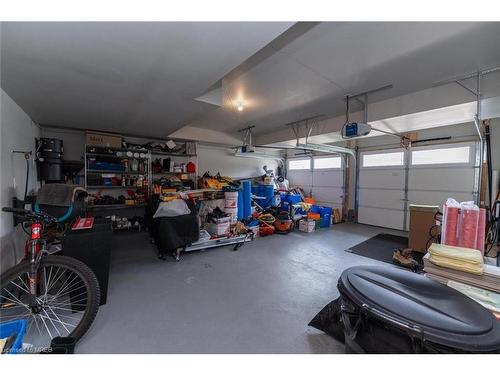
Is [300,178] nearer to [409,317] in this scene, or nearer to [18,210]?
[409,317]

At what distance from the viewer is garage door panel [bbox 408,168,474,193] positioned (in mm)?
4648

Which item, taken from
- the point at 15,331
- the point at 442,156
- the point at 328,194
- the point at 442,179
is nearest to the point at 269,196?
the point at 328,194

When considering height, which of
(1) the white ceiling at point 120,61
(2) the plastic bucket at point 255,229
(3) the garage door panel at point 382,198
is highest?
(1) the white ceiling at point 120,61

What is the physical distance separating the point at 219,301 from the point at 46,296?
1437mm

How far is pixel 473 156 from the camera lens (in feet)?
14.9

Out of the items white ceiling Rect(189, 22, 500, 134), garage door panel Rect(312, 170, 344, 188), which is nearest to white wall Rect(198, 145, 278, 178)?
garage door panel Rect(312, 170, 344, 188)

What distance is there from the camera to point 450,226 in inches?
81.7

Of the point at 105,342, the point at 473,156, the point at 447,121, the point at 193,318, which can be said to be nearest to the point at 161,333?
the point at 193,318

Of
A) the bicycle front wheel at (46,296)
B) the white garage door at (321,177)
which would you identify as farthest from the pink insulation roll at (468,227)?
the white garage door at (321,177)

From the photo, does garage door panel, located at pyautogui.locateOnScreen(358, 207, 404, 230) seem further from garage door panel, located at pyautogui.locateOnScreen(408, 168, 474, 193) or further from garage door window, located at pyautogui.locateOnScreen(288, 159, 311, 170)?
garage door window, located at pyautogui.locateOnScreen(288, 159, 311, 170)

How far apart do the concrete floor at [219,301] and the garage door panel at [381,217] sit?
115 inches

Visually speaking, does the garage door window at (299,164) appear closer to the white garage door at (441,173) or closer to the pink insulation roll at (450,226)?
the white garage door at (441,173)

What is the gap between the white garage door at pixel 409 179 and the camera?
185 inches

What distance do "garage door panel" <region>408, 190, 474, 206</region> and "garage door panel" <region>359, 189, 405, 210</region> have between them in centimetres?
24
